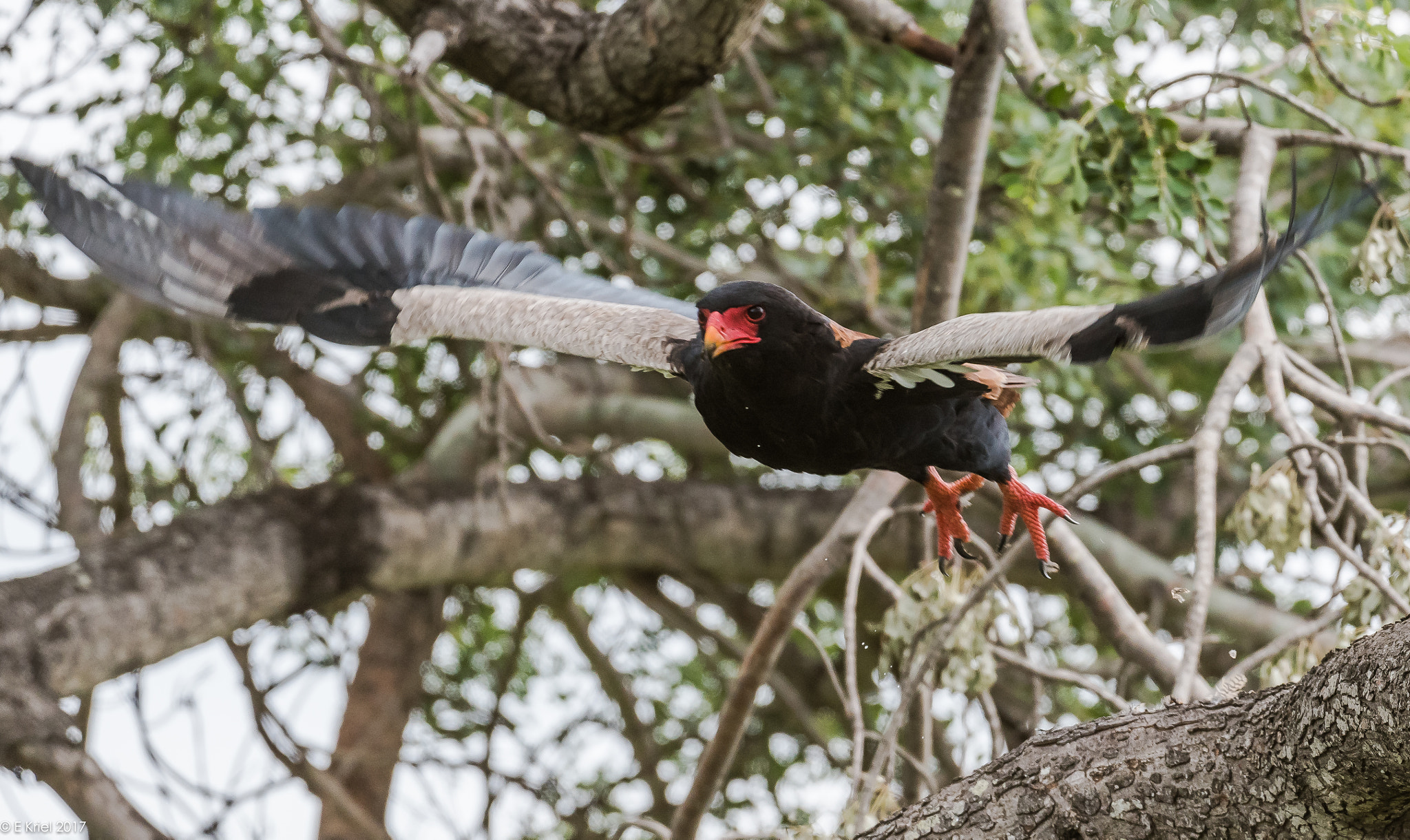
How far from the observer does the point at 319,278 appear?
322cm

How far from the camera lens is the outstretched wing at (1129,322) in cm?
183

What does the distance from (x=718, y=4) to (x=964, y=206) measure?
2.65ft

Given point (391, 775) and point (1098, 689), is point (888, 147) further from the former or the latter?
point (391, 775)

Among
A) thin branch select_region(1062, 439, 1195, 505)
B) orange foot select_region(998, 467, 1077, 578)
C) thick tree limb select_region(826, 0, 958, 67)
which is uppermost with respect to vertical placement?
thick tree limb select_region(826, 0, 958, 67)

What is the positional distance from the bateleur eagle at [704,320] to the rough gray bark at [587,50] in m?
0.47

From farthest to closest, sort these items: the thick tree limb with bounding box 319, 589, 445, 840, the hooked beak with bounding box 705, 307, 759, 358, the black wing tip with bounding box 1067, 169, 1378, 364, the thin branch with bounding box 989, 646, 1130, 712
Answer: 1. the thick tree limb with bounding box 319, 589, 445, 840
2. the thin branch with bounding box 989, 646, 1130, 712
3. the hooked beak with bounding box 705, 307, 759, 358
4. the black wing tip with bounding box 1067, 169, 1378, 364

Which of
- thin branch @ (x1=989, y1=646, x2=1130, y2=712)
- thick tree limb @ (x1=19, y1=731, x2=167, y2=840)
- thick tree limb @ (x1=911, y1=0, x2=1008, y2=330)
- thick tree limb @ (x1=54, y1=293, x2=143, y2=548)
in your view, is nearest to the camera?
thin branch @ (x1=989, y1=646, x2=1130, y2=712)

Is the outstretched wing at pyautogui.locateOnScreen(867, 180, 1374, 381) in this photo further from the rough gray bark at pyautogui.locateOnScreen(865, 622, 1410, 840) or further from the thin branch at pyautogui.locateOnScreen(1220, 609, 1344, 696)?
the thin branch at pyautogui.locateOnScreen(1220, 609, 1344, 696)

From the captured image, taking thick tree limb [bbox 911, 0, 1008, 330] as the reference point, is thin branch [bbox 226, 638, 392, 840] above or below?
below

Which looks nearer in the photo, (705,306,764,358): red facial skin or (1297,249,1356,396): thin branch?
(705,306,764,358): red facial skin

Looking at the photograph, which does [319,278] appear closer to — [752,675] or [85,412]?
[752,675]

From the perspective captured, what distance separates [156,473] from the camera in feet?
19.6

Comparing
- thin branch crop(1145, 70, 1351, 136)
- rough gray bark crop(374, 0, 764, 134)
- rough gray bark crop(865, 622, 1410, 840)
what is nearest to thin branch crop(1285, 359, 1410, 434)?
thin branch crop(1145, 70, 1351, 136)

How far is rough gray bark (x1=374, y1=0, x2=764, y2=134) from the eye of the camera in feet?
10.4
